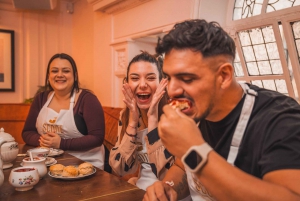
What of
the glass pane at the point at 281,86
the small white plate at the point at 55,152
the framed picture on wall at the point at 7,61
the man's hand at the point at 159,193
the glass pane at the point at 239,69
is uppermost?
the framed picture on wall at the point at 7,61

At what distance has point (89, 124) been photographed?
2.37 m

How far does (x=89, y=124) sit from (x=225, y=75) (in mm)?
1598

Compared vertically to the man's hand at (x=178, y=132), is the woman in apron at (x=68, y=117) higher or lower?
higher

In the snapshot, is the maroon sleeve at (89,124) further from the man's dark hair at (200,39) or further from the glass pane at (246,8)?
the glass pane at (246,8)

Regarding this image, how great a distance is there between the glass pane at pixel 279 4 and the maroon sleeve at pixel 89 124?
191 centimetres

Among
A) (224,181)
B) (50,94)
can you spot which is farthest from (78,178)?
(50,94)

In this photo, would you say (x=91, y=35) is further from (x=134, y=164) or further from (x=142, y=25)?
(x=134, y=164)

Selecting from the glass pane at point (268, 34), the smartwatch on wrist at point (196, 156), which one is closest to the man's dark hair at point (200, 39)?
the smartwatch on wrist at point (196, 156)

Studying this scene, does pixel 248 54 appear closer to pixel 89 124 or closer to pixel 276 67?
pixel 276 67

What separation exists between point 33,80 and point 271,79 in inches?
164

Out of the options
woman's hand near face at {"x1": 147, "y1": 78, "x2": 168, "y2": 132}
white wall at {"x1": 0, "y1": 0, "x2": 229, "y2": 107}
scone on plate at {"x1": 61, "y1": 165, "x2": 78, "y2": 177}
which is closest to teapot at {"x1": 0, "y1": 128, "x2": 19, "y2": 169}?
scone on plate at {"x1": 61, "y1": 165, "x2": 78, "y2": 177}

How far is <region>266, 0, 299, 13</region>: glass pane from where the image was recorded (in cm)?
248

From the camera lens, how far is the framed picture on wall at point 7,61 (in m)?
4.80

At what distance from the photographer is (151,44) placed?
13.6 feet
